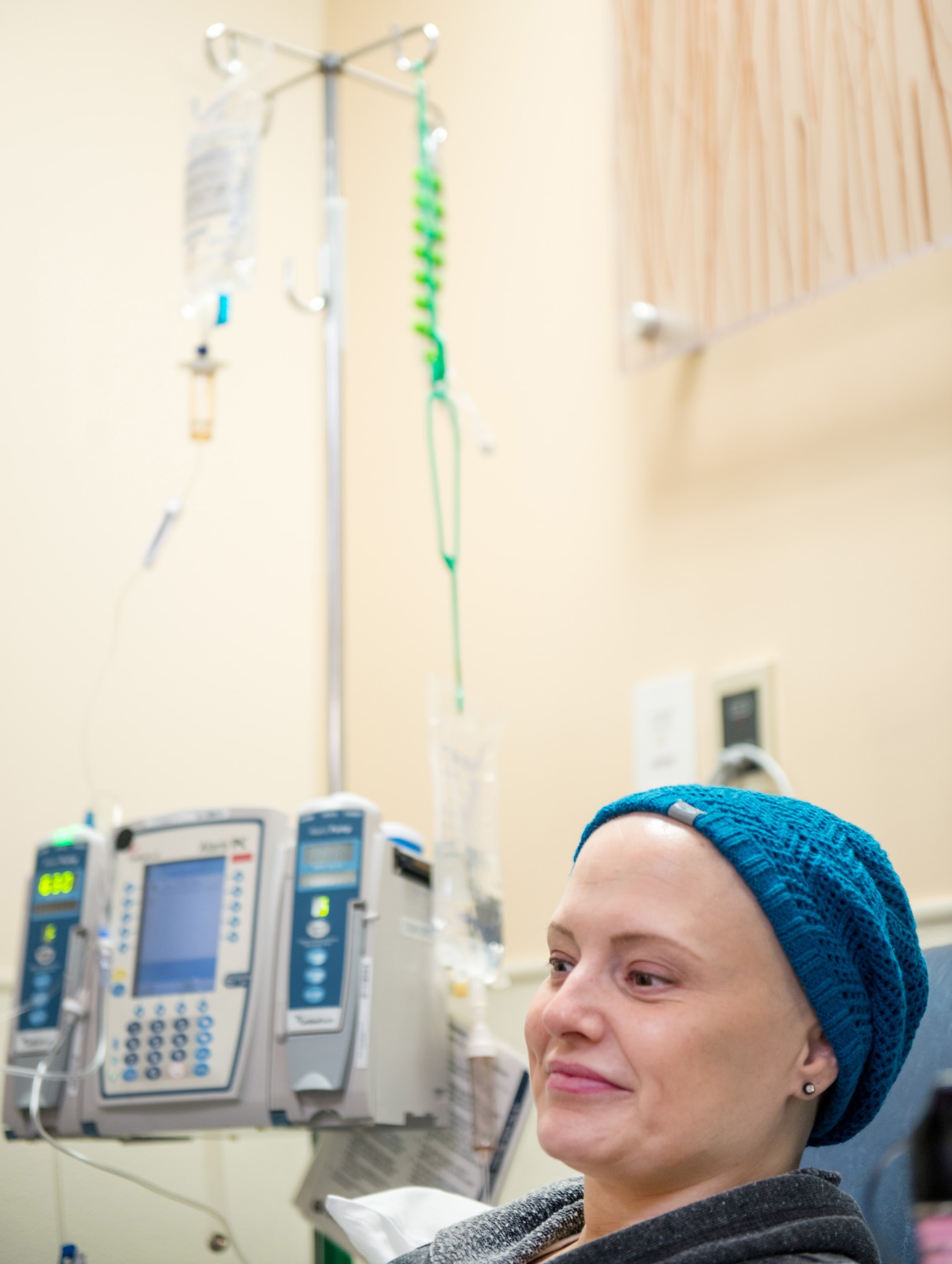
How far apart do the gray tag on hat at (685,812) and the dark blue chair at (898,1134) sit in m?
0.37

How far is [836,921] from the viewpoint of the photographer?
3.73ft

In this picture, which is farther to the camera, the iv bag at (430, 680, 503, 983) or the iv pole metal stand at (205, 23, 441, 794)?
the iv pole metal stand at (205, 23, 441, 794)

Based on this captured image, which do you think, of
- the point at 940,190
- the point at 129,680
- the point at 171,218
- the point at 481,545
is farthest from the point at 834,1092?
the point at 171,218

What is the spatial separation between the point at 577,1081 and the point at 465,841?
849mm

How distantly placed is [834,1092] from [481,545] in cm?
146

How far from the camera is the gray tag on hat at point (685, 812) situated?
1.19 metres

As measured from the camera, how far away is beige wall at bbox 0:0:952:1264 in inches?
72.1

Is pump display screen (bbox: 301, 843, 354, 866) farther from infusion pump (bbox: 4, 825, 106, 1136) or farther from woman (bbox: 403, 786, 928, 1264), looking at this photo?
woman (bbox: 403, 786, 928, 1264)

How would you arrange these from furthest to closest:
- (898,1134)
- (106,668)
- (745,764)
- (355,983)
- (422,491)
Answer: (422,491)
(106,668)
(745,764)
(355,983)
(898,1134)

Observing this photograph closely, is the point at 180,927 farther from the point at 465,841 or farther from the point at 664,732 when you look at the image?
the point at 664,732

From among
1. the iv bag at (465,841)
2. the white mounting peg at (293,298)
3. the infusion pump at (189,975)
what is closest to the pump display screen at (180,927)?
the infusion pump at (189,975)

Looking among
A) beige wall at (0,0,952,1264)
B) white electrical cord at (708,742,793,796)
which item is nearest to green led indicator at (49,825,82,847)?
beige wall at (0,0,952,1264)

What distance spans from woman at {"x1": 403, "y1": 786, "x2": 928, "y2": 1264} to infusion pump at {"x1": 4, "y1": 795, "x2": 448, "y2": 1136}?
0.60 meters

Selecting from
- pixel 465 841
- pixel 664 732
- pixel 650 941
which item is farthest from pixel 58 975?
pixel 650 941
